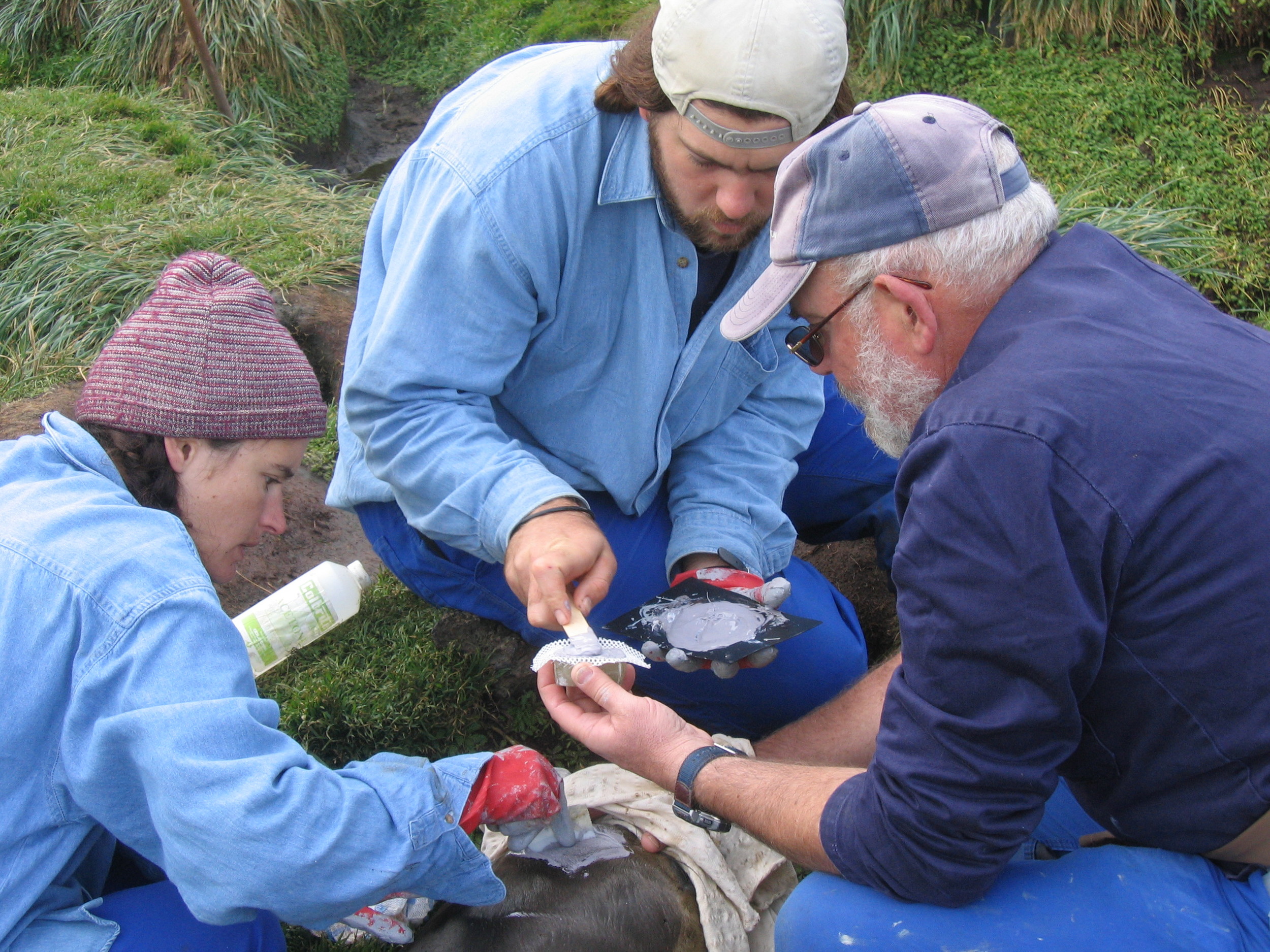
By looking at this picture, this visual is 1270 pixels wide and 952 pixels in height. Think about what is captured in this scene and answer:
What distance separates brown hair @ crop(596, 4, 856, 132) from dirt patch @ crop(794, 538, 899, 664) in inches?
64.6

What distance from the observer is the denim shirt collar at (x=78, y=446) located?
6.25 feet

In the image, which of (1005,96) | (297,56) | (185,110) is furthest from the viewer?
(297,56)

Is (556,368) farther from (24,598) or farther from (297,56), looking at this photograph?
(297,56)

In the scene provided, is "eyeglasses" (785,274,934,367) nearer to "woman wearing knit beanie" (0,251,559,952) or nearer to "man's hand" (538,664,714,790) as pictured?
"man's hand" (538,664,714,790)

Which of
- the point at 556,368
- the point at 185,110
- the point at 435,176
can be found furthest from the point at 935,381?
the point at 185,110

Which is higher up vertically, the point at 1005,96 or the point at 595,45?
the point at 595,45

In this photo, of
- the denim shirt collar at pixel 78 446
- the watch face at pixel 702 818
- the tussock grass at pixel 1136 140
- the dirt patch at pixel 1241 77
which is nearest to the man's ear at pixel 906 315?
the watch face at pixel 702 818

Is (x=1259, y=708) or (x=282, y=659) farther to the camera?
(x=282, y=659)

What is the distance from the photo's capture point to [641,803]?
2398 millimetres

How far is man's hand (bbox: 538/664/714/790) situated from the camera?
2.08 m

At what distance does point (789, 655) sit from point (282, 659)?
1546mm

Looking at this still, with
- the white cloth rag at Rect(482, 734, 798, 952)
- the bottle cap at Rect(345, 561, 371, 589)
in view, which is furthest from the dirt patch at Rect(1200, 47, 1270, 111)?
the bottle cap at Rect(345, 561, 371, 589)

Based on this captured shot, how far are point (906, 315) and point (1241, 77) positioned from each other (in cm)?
494

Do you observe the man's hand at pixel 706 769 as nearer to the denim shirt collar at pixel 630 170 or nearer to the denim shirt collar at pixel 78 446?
the denim shirt collar at pixel 78 446
